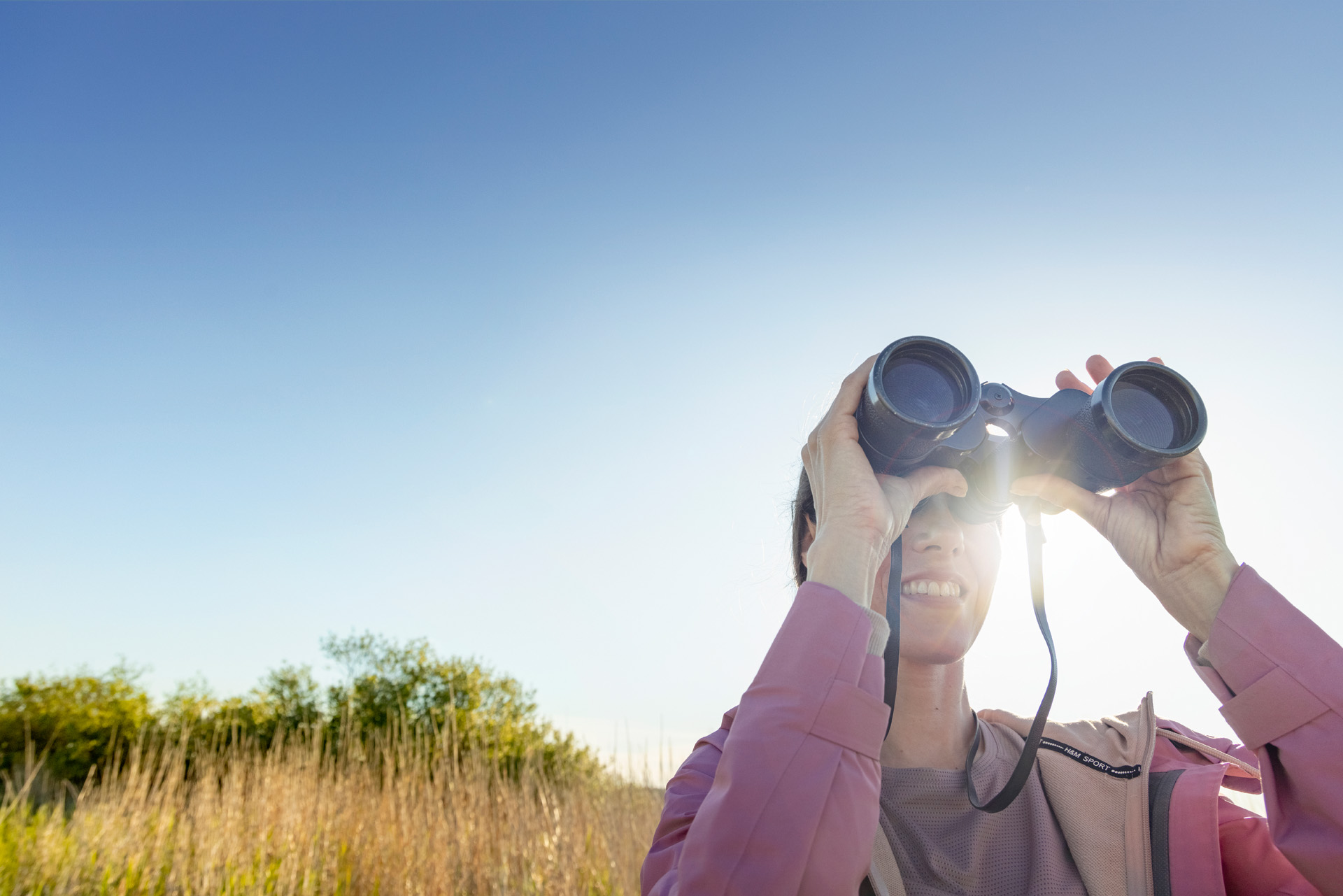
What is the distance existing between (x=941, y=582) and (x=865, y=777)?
1.59 feet

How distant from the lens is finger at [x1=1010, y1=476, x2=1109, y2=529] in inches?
54.9

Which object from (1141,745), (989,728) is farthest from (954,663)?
(1141,745)

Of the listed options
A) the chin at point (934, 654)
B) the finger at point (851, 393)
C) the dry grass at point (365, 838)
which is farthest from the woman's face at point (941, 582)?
the dry grass at point (365, 838)

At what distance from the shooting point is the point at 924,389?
4.44 ft

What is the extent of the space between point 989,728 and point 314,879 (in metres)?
3.94

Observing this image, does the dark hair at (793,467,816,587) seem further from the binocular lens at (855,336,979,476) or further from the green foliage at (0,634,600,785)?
the green foliage at (0,634,600,785)

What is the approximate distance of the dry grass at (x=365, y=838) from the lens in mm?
4012

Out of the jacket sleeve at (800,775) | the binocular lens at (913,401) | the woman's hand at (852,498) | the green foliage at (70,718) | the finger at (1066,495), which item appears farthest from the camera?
the green foliage at (70,718)

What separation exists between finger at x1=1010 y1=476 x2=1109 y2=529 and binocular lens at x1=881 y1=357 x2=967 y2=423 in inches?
9.4

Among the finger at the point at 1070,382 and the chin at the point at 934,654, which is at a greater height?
the finger at the point at 1070,382

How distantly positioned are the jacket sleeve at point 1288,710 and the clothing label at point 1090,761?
189mm

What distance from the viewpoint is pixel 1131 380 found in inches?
55.5

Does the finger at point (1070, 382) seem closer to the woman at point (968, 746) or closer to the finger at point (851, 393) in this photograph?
the woman at point (968, 746)

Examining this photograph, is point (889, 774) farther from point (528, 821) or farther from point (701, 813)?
point (528, 821)
